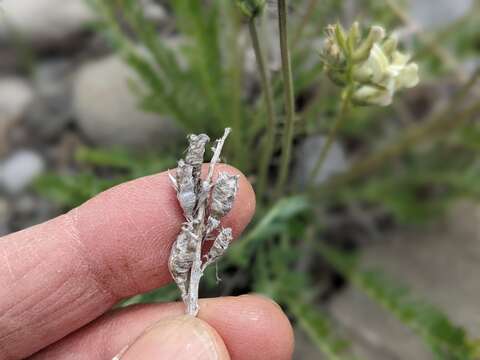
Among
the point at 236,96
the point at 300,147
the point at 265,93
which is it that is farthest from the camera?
the point at 300,147

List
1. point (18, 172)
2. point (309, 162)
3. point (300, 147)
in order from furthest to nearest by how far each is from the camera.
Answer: point (18, 172), point (309, 162), point (300, 147)

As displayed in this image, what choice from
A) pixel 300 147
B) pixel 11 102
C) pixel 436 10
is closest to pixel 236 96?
pixel 300 147

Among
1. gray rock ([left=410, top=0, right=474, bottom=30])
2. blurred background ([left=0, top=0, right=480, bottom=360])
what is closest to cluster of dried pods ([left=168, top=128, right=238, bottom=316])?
blurred background ([left=0, top=0, right=480, bottom=360])

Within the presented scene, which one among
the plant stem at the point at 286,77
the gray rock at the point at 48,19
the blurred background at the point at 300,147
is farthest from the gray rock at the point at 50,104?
the plant stem at the point at 286,77

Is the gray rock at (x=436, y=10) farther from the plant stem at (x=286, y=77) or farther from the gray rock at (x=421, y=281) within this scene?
the plant stem at (x=286, y=77)

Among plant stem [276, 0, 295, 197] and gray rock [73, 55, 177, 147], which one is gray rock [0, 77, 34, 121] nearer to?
gray rock [73, 55, 177, 147]

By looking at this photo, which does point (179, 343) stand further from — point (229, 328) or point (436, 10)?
point (436, 10)
